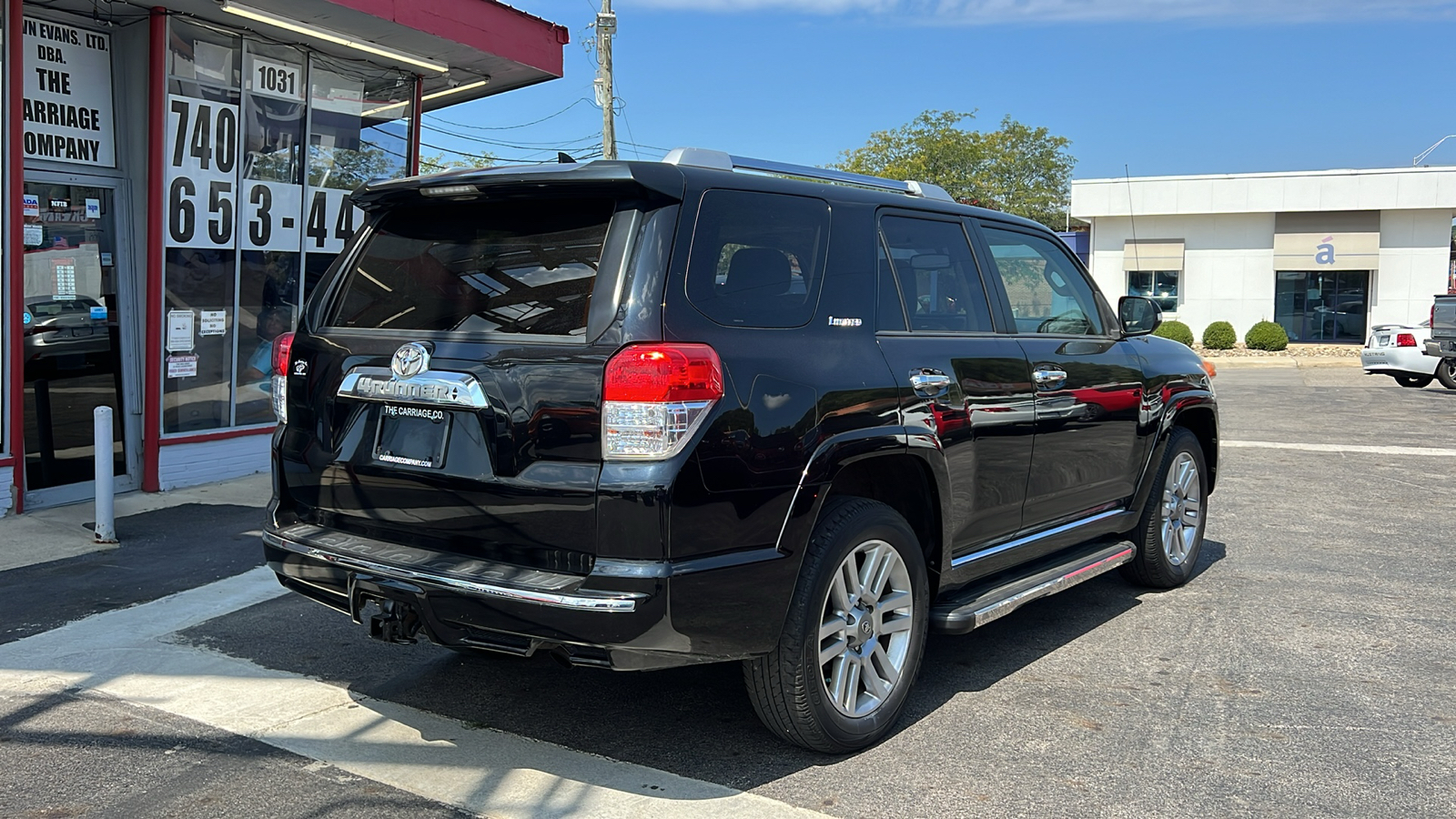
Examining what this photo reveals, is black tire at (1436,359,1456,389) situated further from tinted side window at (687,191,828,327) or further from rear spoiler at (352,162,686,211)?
rear spoiler at (352,162,686,211)

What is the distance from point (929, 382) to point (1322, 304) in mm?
40960

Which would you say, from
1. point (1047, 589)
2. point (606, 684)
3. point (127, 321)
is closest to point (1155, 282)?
point (127, 321)

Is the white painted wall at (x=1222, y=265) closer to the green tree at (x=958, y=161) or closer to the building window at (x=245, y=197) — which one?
the green tree at (x=958, y=161)

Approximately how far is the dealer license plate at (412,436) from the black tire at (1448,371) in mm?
21713

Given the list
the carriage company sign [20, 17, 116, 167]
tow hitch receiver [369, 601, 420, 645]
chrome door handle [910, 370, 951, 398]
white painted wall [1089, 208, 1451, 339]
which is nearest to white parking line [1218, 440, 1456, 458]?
chrome door handle [910, 370, 951, 398]

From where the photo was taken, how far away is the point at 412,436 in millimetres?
3707

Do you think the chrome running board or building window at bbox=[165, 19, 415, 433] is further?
building window at bbox=[165, 19, 415, 433]

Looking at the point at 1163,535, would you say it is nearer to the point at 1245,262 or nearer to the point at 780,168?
the point at 780,168

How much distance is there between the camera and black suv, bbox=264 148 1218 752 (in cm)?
338

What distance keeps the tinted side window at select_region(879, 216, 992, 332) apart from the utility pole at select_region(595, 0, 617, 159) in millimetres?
21489

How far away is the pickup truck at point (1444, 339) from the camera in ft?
66.3

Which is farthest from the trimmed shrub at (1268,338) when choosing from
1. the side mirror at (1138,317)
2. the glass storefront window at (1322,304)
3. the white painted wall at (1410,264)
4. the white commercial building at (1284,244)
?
the side mirror at (1138,317)

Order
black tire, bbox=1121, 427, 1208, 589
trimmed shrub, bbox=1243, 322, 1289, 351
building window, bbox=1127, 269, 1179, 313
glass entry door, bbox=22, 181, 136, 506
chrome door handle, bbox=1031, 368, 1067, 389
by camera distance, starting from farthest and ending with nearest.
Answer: building window, bbox=1127, 269, 1179, 313
trimmed shrub, bbox=1243, 322, 1289, 351
glass entry door, bbox=22, 181, 136, 506
black tire, bbox=1121, 427, 1208, 589
chrome door handle, bbox=1031, 368, 1067, 389

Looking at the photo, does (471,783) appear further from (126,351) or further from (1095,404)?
(126,351)
